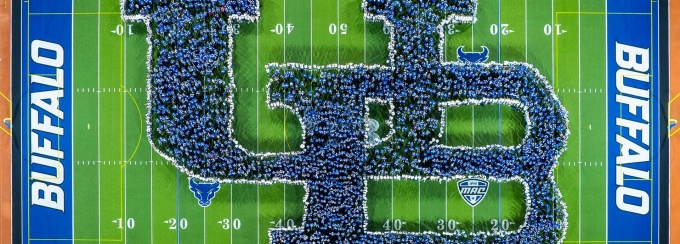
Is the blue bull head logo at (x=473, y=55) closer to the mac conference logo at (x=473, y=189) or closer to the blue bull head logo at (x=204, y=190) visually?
the mac conference logo at (x=473, y=189)

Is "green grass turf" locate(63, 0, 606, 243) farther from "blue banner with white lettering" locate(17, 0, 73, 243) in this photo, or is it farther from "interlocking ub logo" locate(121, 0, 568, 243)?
"interlocking ub logo" locate(121, 0, 568, 243)

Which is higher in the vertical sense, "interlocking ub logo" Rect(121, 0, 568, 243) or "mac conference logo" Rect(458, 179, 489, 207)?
"interlocking ub logo" Rect(121, 0, 568, 243)

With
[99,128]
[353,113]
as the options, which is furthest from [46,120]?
[353,113]

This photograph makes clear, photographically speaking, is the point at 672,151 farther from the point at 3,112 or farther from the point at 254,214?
the point at 3,112

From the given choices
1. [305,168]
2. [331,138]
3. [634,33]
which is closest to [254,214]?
[305,168]

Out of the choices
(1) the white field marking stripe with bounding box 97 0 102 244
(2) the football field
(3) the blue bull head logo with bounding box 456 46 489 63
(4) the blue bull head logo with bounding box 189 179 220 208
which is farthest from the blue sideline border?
(1) the white field marking stripe with bounding box 97 0 102 244
